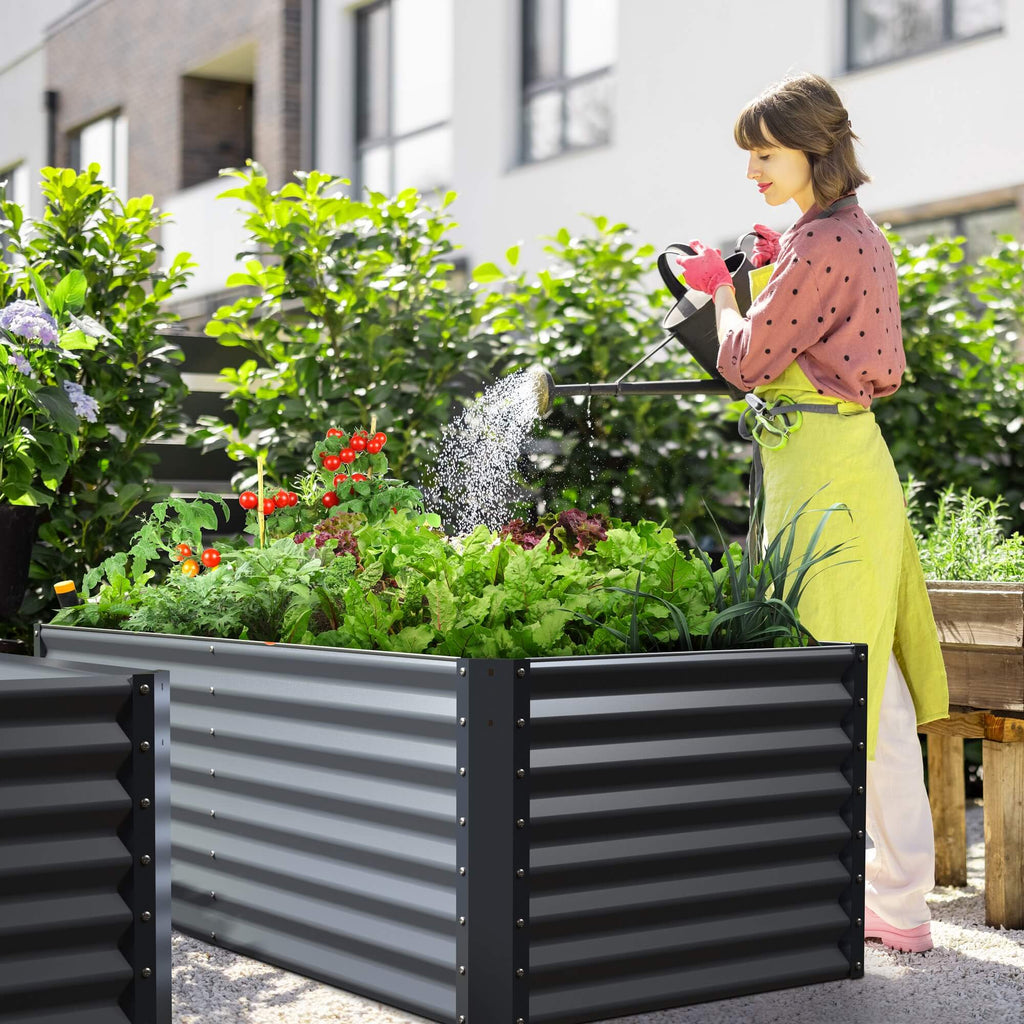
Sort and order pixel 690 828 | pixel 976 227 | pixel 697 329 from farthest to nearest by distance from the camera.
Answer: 1. pixel 976 227
2. pixel 697 329
3. pixel 690 828

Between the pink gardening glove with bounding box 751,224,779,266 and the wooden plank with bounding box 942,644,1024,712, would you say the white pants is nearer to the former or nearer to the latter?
the wooden plank with bounding box 942,644,1024,712

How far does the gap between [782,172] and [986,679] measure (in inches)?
52.8

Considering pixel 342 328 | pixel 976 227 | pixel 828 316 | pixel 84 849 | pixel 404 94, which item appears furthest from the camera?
pixel 404 94

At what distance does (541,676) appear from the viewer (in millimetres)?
2445

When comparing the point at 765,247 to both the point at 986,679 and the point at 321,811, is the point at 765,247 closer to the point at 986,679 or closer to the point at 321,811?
the point at 986,679

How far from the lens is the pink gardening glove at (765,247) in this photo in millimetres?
3707

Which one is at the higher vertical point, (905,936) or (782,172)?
(782,172)

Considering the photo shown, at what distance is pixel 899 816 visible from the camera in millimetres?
3357

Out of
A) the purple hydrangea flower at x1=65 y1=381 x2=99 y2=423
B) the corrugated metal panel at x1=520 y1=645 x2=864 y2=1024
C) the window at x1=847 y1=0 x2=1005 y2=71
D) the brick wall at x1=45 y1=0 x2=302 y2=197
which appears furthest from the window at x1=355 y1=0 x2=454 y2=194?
the corrugated metal panel at x1=520 y1=645 x2=864 y2=1024

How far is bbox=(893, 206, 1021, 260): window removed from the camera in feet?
27.7

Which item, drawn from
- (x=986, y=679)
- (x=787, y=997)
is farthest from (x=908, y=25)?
(x=787, y=997)

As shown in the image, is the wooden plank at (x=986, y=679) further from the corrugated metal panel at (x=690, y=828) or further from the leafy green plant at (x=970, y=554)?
the corrugated metal panel at (x=690, y=828)

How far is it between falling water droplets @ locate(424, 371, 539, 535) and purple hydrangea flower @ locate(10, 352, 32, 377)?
148cm

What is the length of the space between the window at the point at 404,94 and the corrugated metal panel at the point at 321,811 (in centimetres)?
999
